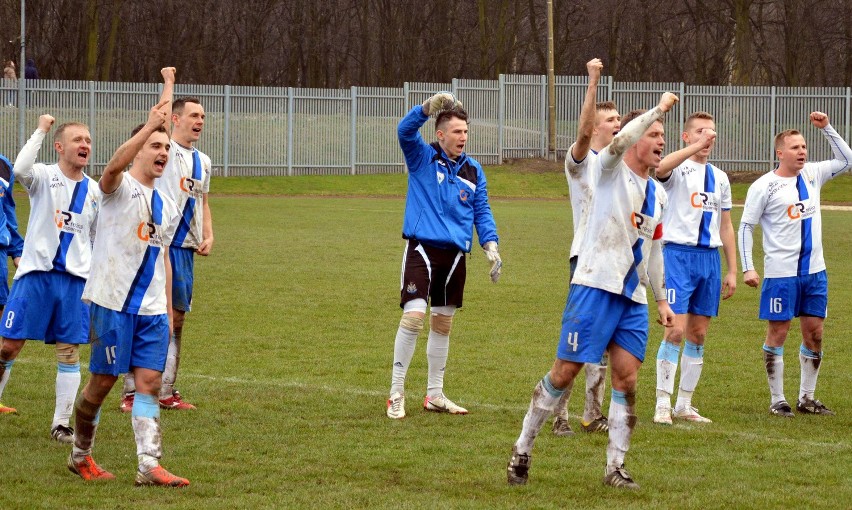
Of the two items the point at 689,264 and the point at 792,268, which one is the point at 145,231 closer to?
the point at 689,264

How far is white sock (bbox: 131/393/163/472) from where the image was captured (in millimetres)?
6113

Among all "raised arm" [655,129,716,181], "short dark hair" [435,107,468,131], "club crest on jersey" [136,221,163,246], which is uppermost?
"short dark hair" [435,107,468,131]

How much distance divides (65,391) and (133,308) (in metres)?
1.53

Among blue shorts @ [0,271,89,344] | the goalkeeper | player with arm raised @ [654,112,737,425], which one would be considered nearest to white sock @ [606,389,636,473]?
player with arm raised @ [654,112,737,425]

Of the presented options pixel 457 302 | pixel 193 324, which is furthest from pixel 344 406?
pixel 193 324

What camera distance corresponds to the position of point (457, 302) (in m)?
8.44

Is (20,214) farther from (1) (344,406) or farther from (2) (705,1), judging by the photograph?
(2) (705,1)

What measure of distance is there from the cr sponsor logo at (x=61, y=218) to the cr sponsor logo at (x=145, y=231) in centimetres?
131

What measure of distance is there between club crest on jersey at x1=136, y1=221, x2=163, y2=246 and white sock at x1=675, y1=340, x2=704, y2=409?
3.93 metres

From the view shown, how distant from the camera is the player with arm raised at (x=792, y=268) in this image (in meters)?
8.50

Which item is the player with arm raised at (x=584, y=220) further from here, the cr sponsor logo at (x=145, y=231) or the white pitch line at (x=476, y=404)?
the cr sponsor logo at (x=145, y=231)

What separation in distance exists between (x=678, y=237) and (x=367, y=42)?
164 ft

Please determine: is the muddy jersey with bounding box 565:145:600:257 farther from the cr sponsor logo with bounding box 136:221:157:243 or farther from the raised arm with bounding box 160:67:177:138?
the cr sponsor logo with bounding box 136:221:157:243

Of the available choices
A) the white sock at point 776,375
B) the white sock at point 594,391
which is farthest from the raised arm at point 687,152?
the white sock at point 776,375
